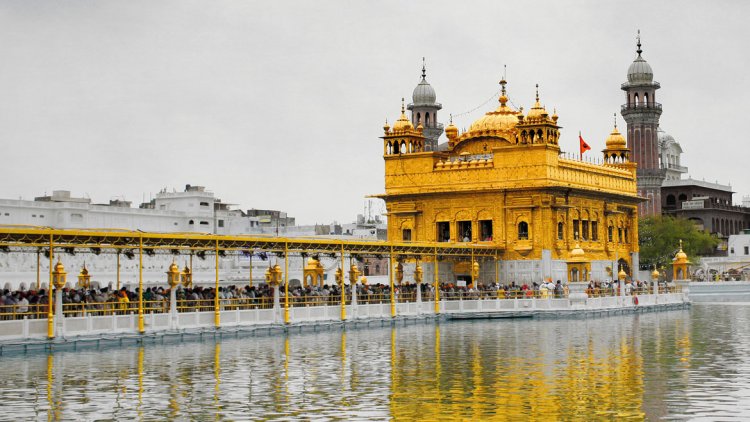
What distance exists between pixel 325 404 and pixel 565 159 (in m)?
39.5

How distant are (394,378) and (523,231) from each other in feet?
110

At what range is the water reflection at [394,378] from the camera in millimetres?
18766

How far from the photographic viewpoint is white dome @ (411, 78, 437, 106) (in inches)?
4316

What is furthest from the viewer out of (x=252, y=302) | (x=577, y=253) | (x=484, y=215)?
(x=484, y=215)

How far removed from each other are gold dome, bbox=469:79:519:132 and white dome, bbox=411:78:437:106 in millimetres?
47852

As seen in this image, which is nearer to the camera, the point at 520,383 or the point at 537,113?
the point at 520,383

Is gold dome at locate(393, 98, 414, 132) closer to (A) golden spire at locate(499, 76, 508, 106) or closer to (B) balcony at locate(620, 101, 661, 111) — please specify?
(A) golden spire at locate(499, 76, 508, 106)

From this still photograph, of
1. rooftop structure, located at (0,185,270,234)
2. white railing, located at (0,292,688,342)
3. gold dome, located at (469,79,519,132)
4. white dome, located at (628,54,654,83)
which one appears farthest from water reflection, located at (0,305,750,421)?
white dome, located at (628,54,654,83)

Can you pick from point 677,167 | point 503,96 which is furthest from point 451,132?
point 677,167

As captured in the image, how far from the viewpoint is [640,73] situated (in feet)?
326

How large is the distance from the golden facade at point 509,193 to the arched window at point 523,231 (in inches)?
1.9

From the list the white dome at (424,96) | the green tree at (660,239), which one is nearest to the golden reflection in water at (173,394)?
the green tree at (660,239)

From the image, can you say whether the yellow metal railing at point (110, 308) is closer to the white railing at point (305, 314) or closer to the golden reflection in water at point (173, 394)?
the white railing at point (305, 314)

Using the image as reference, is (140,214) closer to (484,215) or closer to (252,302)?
(484,215)
